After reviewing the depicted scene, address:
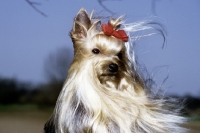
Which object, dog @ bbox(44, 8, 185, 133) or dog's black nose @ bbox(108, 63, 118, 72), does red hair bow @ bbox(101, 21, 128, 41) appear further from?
dog's black nose @ bbox(108, 63, 118, 72)

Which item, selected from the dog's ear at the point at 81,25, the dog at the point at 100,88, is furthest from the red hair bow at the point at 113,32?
the dog's ear at the point at 81,25

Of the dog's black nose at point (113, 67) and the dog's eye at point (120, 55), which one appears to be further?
the dog's eye at point (120, 55)

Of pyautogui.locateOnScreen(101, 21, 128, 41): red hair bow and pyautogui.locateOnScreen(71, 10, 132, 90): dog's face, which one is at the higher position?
pyautogui.locateOnScreen(101, 21, 128, 41): red hair bow

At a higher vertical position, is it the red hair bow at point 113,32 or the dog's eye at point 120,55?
the red hair bow at point 113,32

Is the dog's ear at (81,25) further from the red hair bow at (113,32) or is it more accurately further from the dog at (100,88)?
the red hair bow at (113,32)

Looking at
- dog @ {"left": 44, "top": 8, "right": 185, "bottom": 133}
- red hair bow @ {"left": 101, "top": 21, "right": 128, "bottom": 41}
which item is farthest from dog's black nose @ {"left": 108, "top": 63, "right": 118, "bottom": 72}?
red hair bow @ {"left": 101, "top": 21, "right": 128, "bottom": 41}

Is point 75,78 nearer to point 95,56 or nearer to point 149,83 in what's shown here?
point 95,56

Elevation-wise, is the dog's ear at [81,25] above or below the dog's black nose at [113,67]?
above

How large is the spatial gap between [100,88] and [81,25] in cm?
40

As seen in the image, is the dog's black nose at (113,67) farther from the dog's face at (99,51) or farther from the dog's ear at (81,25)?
the dog's ear at (81,25)

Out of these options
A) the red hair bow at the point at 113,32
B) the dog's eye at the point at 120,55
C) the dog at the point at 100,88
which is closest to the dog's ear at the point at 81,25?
the dog at the point at 100,88

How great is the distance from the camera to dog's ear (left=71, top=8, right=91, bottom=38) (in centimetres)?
339

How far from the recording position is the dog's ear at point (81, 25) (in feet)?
11.1

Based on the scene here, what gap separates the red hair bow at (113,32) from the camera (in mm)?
3363
